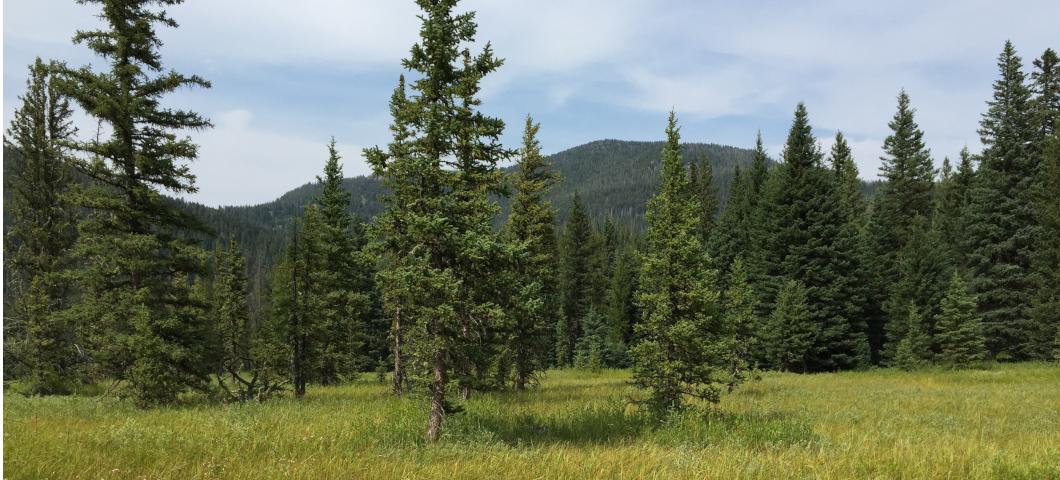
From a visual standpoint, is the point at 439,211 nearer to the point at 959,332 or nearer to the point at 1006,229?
the point at 959,332

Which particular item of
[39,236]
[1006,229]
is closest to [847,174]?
[1006,229]

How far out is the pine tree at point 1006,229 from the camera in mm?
38438

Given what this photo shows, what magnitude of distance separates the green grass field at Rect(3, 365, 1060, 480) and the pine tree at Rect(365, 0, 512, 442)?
205cm

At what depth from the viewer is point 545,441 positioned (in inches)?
476

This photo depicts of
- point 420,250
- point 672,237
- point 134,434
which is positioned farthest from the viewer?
point 672,237

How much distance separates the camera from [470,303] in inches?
470

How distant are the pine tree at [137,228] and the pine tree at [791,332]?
1362 inches

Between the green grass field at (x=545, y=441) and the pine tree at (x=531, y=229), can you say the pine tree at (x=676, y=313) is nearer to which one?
the green grass field at (x=545, y=441)

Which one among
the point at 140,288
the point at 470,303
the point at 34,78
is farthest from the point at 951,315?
the point at 34,78

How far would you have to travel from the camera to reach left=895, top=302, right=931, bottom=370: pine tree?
115 feet

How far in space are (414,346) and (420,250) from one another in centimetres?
205

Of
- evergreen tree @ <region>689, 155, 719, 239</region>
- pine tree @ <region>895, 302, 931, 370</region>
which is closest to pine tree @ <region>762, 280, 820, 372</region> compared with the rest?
pine tree @ <region>895, 302, 931, 370</region>

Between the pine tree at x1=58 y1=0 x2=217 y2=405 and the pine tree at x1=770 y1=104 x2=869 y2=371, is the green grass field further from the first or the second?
the pine tree at x1=770 y1=104 x2=869 y2=371

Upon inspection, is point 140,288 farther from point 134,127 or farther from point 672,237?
point 672,237
